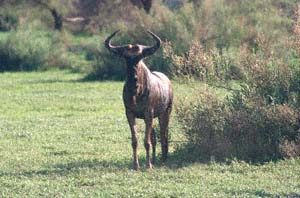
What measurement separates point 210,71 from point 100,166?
7.43 ft

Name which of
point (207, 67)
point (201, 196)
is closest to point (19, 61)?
point (207, 67)

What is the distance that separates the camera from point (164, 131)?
13141 millimetres

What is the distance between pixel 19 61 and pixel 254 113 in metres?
22.5

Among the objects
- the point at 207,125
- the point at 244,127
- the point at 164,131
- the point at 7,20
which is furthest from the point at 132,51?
the point at 7,20

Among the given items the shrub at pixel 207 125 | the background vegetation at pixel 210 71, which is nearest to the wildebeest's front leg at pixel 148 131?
the background vegetation at pixel 210 71

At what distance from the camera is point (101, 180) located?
11359 mm

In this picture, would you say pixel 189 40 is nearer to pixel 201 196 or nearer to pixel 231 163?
pixel 231 163

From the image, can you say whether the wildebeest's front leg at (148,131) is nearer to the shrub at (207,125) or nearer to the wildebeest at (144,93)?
the wildebeest at (144,93)

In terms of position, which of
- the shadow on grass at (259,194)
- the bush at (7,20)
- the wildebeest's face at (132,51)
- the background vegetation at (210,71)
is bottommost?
the bush at (7,20)

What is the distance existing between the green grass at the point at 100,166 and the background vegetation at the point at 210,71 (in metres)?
0.08

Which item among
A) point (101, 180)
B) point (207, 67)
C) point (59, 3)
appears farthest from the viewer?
point (59, 3)

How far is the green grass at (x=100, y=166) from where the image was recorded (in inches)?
423

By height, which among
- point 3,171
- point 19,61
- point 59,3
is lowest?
point 59,3

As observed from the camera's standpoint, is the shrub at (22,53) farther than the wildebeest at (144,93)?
Yes
